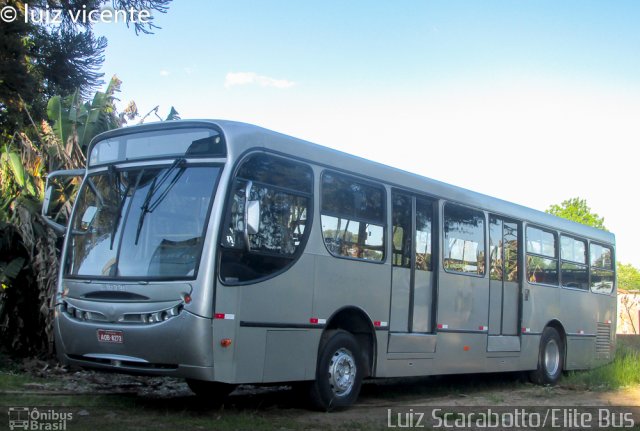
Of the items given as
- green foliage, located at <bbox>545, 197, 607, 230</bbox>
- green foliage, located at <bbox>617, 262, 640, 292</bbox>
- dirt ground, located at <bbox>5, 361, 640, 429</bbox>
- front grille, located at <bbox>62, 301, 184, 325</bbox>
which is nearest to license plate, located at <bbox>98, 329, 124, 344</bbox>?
front grille, located at <bbox>62, 301, 184, 325</bbox>

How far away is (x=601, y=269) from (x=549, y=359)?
3.02 meters

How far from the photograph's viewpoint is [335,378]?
921 cm

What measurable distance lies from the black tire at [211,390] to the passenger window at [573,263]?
8125 mm

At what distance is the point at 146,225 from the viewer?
803 cm

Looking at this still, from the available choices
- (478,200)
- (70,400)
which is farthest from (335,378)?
(478,200)

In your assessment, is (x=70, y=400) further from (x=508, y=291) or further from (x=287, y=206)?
(x=508, y=291)

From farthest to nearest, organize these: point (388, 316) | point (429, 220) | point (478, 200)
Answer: point (478, 200) → point (429, 220) → point (388, 316)

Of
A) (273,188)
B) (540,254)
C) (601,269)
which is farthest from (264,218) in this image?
(601,269)

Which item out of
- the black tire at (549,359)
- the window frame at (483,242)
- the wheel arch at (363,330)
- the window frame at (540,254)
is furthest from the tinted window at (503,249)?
the wheel arch at (363,330)

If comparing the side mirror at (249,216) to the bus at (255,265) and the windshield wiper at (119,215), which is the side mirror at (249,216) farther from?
the windshield wiper at (119,215)

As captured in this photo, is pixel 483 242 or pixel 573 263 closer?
pixel 483 242

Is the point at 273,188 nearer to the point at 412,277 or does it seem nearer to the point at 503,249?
the point at 412,277

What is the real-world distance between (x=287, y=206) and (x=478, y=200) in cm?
503

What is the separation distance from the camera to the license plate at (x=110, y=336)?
25.7ft
